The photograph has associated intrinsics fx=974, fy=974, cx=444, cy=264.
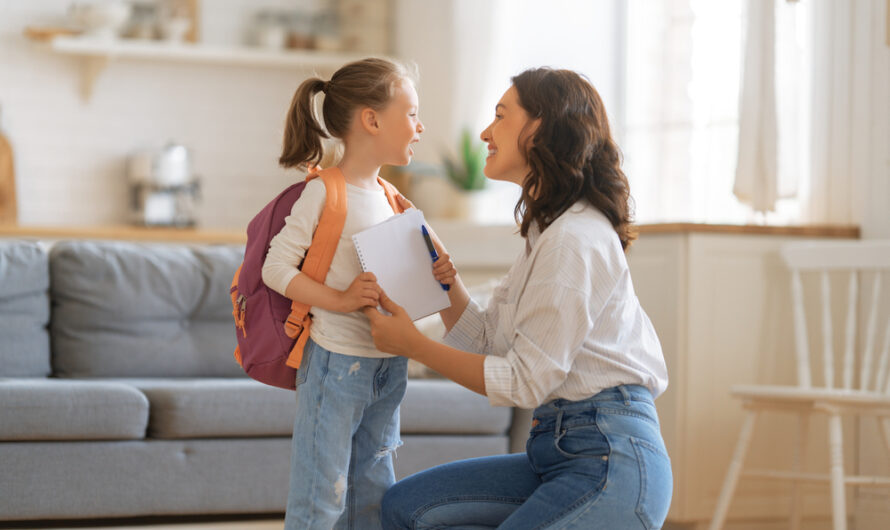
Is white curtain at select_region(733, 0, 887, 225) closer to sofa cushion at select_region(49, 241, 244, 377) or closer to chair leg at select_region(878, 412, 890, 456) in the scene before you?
chair leg at select_region(878, 412, 890, 456)

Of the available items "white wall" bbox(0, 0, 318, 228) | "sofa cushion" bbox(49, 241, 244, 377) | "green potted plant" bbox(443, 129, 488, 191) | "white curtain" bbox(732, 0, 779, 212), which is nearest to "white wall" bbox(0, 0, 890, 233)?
"white wall" bbox(0, 0, 318, 228)

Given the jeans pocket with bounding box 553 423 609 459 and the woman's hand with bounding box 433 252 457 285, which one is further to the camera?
the woman's hand with bounding box 433 252 457 285

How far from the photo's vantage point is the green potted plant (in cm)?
418

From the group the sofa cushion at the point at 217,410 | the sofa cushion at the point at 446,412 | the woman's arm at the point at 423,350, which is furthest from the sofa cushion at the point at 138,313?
the woman's arm at the point at 423,350

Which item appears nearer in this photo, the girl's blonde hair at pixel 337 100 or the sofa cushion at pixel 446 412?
the girl's blonde hair at pixel 337 100

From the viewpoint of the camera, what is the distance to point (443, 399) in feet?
9.08

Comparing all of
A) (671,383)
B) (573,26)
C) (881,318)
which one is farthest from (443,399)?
(573,26)

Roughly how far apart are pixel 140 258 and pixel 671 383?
168 cm

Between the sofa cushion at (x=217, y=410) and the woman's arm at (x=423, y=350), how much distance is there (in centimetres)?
123

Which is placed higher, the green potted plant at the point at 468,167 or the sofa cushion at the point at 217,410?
the green potted plant at the point at 468,167

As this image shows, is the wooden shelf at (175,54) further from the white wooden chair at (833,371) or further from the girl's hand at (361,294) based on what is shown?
the girl's hand at (361,294)

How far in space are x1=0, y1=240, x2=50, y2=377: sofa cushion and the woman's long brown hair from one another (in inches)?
75.9

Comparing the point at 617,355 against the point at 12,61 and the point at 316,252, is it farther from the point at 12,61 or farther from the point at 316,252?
the point at 12,61

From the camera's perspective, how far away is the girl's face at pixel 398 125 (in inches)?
61.7
